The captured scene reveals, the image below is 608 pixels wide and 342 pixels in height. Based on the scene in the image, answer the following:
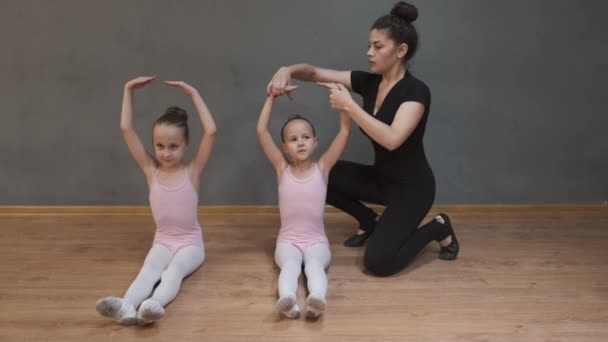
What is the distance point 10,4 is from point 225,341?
203 centimetres

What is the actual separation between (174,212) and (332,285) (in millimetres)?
654

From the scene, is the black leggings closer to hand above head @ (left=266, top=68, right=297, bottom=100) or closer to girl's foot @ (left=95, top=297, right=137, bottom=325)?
hand above head @ (left=266, top=68, right=297, bottom=100)

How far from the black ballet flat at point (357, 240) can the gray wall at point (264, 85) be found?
50 centimetres

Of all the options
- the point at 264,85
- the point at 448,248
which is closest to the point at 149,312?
the point at 448,248

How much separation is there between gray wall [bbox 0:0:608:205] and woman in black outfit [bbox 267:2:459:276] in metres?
0.43

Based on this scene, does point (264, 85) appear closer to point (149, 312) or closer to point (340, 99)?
point (340, 99)

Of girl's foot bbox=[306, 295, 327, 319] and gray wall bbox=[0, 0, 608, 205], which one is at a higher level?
gray wall bbox=[0, 0, 608, 205]

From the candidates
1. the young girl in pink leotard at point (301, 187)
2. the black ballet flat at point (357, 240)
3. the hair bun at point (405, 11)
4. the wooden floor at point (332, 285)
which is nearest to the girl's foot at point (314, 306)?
the wooden floor at point (332, 285)

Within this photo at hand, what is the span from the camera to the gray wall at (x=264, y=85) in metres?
2.71

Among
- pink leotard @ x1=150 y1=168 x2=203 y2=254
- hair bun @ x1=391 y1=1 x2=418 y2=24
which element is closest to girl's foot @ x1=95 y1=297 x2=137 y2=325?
pink leotard @ x1=150 y1=168 x2=203 y2=254

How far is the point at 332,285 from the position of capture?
204 centimetres

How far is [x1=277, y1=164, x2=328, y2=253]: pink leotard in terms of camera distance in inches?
85.1

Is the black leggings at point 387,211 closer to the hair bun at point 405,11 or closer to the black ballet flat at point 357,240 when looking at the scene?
the black ballet flat at point 357,240

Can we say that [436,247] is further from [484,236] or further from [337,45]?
[337,45]
